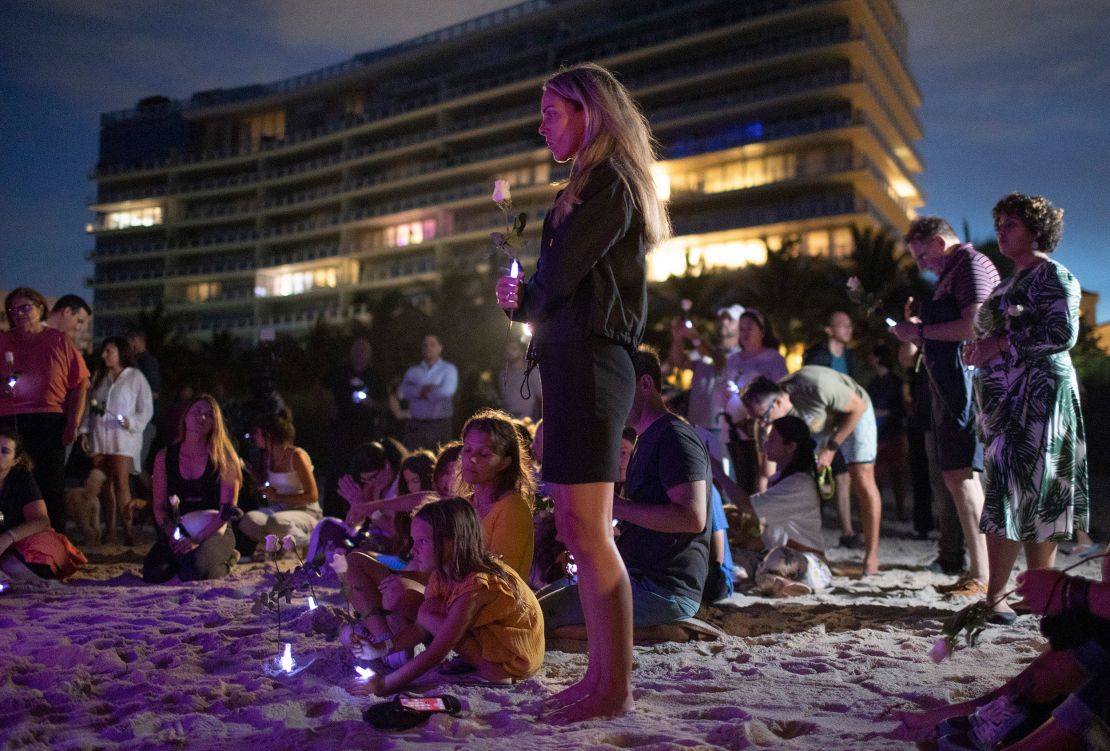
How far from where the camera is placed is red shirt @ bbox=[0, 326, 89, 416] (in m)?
6.23

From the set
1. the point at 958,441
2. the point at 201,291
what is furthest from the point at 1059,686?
the point at 201,291

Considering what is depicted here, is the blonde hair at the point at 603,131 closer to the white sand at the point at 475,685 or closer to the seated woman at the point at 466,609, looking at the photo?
the seated woman at the point at 466,609

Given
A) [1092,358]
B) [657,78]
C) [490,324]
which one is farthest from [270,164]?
[1092,358]

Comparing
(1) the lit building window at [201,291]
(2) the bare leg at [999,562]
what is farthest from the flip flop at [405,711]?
(1) the lit building window at [201,291]

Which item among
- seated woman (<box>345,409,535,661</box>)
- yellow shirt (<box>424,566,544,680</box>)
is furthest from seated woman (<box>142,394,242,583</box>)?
yellow shirt (<box>424,566,544,680</box>)

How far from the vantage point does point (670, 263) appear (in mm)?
55625

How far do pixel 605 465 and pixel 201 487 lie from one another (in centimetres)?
461

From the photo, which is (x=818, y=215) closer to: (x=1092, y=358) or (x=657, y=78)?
(x=657, y=78)

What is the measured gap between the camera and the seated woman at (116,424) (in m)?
8.08

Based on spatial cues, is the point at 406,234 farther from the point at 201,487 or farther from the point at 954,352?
the point at 954,352

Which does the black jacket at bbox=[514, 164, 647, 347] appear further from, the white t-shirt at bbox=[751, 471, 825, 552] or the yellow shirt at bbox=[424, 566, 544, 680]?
the white t-shirt at bbox=[751, 471, 825, 552]

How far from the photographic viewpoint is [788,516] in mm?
5773

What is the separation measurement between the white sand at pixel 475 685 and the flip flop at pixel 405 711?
0.09ft

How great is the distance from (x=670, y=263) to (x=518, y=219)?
5338cm
